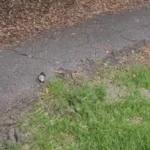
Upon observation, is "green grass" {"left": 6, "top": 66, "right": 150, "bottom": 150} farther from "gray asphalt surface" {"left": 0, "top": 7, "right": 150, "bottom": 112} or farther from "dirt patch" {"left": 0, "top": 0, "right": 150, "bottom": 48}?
"dirt patch" {"left": 0, "top": 0, "right": 150, "bottom": 48}

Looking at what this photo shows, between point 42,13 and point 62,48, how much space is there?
0.94 meters

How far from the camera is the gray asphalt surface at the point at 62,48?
4.13m

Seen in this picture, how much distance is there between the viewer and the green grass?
11.5 ft

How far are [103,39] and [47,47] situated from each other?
0.67m

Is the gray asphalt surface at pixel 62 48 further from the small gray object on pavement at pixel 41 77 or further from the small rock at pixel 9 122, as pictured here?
the small rock at pixel 9 122

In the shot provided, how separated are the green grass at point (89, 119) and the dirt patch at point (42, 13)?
1.22 meters

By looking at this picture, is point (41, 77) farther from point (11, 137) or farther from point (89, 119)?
point (11, 137)

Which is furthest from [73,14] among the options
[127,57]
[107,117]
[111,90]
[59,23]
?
[107,117]

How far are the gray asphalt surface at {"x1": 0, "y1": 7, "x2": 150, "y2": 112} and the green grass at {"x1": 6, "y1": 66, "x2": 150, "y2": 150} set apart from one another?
0.86 ft

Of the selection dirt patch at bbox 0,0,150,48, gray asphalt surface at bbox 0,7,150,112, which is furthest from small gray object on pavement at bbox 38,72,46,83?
dirt patch at bbox 0,0,150,48

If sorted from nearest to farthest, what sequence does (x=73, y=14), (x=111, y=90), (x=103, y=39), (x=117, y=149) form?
(x=117, y=149) → (x=111, y=90) → (x=103, y=39) → (x=73, y=14)

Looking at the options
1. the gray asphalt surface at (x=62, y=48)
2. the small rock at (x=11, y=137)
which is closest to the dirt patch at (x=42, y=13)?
the gray asphalt surface at (x=62, y=48)

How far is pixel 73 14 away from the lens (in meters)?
5.67

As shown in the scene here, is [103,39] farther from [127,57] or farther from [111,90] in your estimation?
[111,90]
